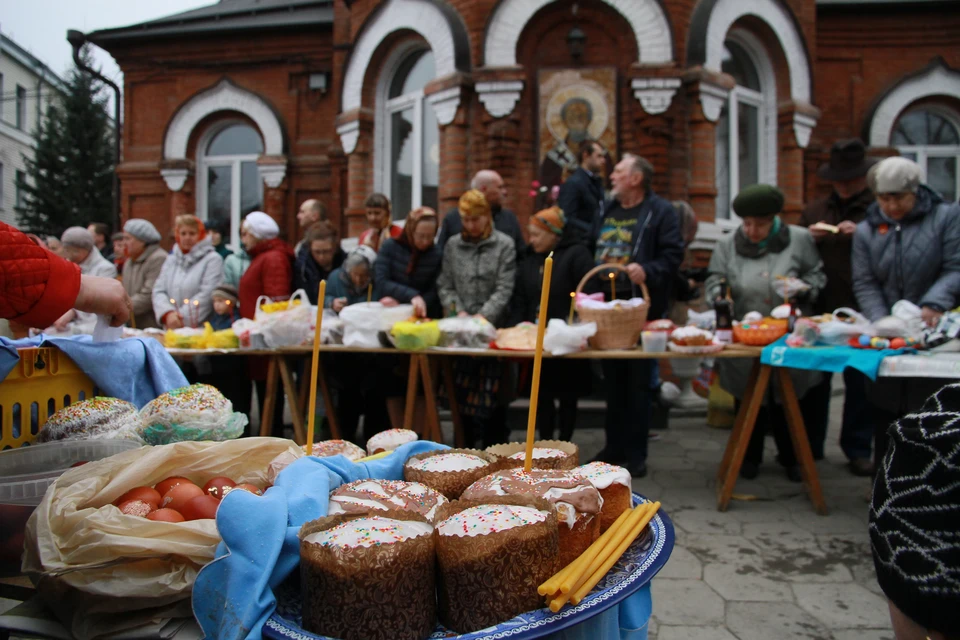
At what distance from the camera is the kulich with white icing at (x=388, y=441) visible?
2064 mm

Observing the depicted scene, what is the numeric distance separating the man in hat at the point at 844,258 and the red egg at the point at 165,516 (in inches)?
163

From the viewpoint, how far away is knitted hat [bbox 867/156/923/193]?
3.96 metres

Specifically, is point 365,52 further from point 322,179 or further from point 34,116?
point 34,116

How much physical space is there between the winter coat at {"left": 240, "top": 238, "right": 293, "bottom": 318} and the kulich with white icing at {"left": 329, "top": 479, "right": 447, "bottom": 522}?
4.15 meters

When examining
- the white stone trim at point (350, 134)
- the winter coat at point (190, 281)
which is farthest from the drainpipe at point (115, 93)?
the winter coat at point (190, 281)

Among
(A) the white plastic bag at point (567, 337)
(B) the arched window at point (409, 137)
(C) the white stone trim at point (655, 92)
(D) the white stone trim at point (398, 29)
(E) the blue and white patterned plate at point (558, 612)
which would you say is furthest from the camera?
(B) the arched window at point (409, 137)

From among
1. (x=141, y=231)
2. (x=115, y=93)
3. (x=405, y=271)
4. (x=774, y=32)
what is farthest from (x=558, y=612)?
(x=115, y=93)

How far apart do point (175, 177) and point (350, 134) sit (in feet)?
13.0

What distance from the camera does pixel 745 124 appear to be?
9.19 m

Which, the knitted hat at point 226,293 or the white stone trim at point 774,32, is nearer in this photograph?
the knitted hat at point 226,293

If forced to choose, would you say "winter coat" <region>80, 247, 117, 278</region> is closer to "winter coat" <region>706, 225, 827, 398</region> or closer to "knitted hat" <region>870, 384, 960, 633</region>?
"winter coat" <region>706, 225, 827, 398</region>

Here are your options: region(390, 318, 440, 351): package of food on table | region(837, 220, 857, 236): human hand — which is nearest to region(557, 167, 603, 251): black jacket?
region(390, 318, 440, 351): package of food on table

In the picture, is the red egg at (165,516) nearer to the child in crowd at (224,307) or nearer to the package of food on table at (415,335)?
the package of food on table at (415,335)

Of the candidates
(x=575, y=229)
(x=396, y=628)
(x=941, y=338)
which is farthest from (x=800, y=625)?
(x=575, y=229)
